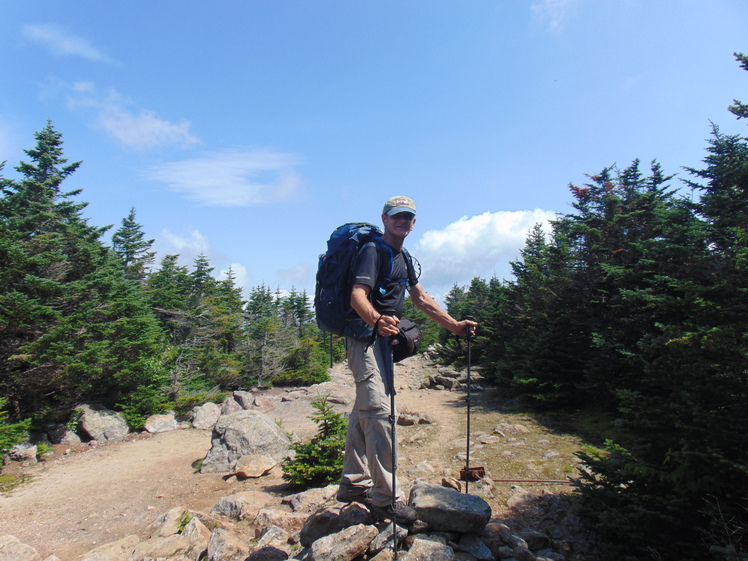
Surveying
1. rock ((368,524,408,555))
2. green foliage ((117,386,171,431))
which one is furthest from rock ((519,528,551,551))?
green foliage ((117,386,171,431))

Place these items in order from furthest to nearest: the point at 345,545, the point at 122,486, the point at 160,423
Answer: the point at 160,423 → the point at 122,486 → the point at 345,545

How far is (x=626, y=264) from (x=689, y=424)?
822 centimetres

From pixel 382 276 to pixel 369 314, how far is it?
20.9 inches

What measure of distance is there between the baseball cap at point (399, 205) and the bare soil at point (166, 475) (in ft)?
11.9

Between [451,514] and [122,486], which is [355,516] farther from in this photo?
[122,486]

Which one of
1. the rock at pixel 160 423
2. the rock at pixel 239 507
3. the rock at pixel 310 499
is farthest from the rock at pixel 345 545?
the rock at pixel 160 423

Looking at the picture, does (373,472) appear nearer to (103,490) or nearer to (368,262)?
(368,262)

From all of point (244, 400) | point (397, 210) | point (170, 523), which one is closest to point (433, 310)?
point (397, 210)

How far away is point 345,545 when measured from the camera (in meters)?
3.07

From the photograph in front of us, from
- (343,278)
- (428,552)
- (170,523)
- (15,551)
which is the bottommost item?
(15,551)

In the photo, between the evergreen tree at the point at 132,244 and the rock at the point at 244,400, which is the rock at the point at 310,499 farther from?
the evergreen tree at the point at 132,244

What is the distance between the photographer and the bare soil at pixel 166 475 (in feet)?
20.8

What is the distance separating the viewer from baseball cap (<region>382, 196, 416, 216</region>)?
3.41 meters

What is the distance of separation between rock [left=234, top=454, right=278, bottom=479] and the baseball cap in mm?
6818
